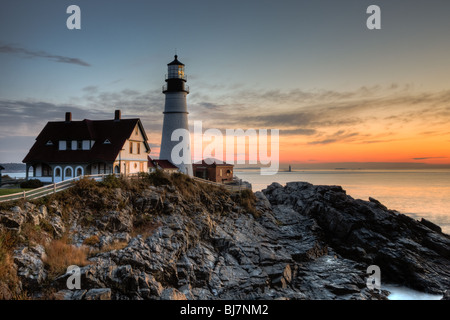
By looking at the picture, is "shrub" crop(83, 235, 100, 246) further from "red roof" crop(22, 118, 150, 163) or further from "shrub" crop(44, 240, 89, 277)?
"red roof" crop(22, 118, 150, 163)

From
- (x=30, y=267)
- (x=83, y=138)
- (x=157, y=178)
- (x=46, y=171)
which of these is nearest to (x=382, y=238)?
(x=157, y=178)

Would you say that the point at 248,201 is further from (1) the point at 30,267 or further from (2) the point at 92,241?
(1) the point at 30,267

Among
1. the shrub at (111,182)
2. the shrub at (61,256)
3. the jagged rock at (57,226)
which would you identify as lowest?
the shrub at (61,256)

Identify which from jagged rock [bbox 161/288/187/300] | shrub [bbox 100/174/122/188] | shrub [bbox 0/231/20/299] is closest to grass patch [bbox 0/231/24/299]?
shrub [bbox 0/231/20/299]

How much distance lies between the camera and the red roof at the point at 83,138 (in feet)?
96.8

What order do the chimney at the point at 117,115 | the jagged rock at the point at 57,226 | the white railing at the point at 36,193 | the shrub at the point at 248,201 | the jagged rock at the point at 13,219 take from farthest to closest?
the chimney at the point at 117,115 < the shrub at the point at 248,201 < the white railing at the point at 36,193 < the jagged rock at the point at 57,226 < the jagged rock at the point at 13,219

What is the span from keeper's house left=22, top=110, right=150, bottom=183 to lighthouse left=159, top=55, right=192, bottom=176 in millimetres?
4904

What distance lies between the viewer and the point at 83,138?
30.8 metres

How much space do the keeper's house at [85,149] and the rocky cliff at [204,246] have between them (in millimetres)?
6633

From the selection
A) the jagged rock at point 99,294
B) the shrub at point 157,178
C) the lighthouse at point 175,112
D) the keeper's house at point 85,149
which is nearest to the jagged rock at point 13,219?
the jagged rock at point 99,294

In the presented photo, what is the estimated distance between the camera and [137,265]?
15.9 m

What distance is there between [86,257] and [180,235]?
630 centimetres

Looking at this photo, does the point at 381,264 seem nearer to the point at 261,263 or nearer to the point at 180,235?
the point at 261,263

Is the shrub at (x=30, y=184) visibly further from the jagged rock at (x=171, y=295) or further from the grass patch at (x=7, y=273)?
the jagged rock at (x=171, y=295)
